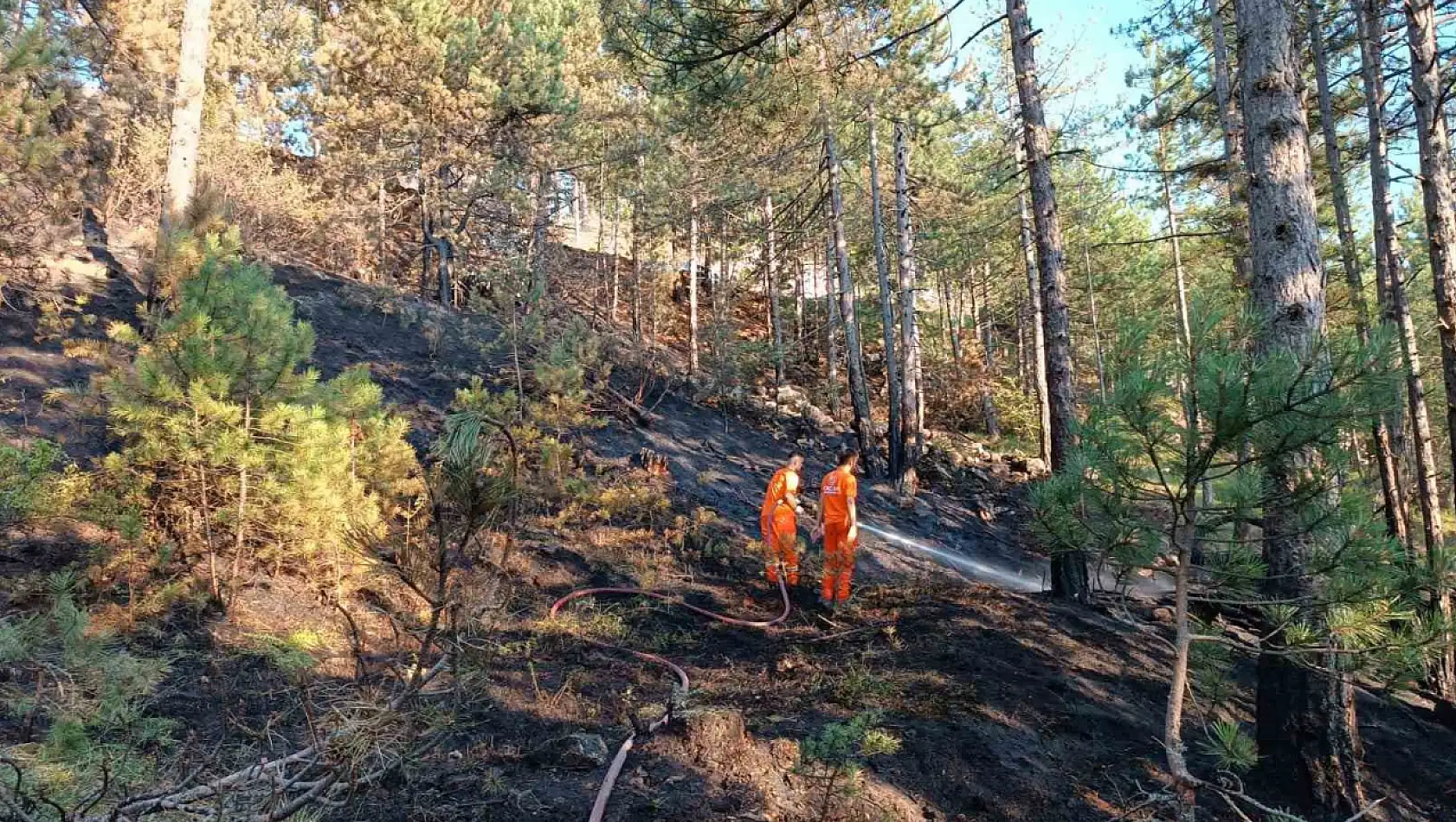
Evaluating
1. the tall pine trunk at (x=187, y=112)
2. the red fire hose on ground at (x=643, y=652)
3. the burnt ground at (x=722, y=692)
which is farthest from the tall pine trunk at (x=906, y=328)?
the tall pine trunk at (x=187, y=112)

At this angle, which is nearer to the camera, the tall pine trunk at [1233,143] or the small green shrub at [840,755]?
the small green shrub at [840,755]

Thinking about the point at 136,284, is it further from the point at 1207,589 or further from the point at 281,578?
the point at 1207,589

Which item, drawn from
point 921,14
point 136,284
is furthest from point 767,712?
point 921,14

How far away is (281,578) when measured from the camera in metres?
5.80

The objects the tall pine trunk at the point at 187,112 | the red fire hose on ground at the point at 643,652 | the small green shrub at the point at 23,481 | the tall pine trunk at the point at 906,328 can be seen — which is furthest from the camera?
the tall pine trunk at the point at 906,328

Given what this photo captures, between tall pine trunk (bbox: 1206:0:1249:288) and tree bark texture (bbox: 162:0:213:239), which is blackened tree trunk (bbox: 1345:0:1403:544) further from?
tree bark texture (bbox: 162:0:213:239)

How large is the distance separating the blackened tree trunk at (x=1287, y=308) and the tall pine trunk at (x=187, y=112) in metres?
9.12

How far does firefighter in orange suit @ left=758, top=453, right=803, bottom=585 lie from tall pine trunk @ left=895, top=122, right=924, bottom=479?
6677mm

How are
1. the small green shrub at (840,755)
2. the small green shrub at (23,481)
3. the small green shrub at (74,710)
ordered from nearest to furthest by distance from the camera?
the small green shrub at (74,710) → the small green shrub at (840,755) → the small green shrub at (23,481)

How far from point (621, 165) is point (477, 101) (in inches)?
223

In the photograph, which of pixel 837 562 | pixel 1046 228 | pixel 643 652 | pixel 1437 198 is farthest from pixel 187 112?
pixel 1437 198

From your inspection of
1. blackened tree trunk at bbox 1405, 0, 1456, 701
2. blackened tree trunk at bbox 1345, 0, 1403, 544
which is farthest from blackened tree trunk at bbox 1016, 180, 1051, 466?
blackened tree trunk at bbox 1405, 0, 1456, 701

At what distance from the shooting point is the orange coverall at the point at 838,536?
741 centimetres

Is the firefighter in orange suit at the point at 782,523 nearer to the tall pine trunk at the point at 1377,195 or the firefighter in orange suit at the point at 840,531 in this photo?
the firefighter in orange suit at the point at 840,531
